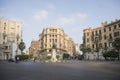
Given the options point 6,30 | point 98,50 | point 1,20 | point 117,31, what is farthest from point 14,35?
point 117,31

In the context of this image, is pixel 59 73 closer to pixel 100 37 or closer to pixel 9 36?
pixel 100 37

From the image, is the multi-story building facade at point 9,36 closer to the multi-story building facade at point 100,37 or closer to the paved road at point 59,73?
the multi-story building facade at point 100,37

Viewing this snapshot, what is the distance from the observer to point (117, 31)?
66.6m

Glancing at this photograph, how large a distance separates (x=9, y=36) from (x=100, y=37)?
46549mm

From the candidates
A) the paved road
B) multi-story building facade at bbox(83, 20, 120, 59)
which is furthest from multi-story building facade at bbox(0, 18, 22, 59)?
the paved road

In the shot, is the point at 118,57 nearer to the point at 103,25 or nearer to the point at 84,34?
the point at 103,25

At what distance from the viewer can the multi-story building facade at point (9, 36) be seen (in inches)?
3152

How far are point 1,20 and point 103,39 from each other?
172 ft

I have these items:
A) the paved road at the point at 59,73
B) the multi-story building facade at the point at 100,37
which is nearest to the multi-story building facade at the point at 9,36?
the multi-story building facade at the point at 100,37

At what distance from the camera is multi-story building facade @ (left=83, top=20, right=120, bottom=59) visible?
68.8 meters

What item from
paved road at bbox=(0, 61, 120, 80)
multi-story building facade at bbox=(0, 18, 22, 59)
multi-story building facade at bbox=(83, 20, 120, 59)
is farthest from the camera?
multi-story building facade at bbox=(0, 18, 22, 59)

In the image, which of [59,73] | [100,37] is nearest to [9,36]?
[100,37]

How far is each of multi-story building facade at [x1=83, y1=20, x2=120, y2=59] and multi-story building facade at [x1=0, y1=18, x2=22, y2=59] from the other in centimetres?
3642

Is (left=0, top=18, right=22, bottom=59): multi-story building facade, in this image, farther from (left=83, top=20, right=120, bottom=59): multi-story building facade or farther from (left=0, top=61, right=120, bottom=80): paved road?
(left=0, top=61, right=120, bottom=80): paved road
